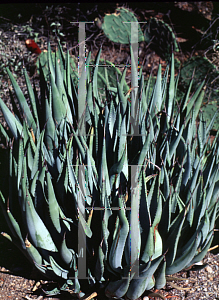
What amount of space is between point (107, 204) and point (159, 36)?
3.29 metres

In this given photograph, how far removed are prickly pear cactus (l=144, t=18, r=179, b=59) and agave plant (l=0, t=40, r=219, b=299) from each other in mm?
2416

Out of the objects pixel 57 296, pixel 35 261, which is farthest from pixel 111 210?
pixel 57 296

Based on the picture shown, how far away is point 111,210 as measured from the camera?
49.9 inches

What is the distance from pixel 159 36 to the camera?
3.96 metres

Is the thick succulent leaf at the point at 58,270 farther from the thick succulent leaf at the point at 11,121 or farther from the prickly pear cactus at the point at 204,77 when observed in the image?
the prickly pear cactus at the point at 204,77

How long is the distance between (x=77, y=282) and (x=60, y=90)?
1016 mm

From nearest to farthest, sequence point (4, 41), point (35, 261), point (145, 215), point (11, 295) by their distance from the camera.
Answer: point (145, 215) < point (35, 261) < point (11, 295) < point (4, 41)

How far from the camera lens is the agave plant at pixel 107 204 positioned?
1.22 meters

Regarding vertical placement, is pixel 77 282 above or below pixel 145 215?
below

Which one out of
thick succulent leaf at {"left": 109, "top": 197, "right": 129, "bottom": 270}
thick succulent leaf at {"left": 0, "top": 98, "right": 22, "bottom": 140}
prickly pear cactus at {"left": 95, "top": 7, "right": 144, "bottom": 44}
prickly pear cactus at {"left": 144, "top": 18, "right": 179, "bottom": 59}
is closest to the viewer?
thick succulent leaf at {"left": 109, "top": 197, "right": 129, "bottom": 270}

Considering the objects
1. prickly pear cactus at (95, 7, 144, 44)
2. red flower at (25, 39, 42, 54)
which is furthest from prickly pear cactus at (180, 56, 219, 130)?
red flower at (25, 39, 42, 54)

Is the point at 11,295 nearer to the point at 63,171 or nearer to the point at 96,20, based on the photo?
the point at 63,171

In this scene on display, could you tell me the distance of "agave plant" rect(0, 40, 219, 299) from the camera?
1218 mm

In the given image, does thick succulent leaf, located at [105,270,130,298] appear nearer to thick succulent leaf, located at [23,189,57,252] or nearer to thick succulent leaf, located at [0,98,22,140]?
thick succulent leaf, located at [23,189,57,252]
